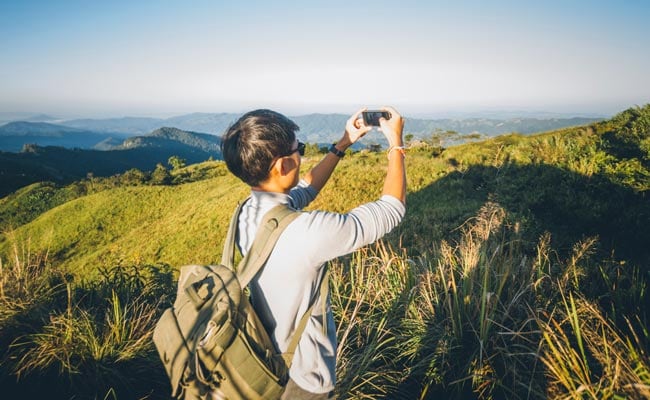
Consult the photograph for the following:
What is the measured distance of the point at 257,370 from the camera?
1.45m

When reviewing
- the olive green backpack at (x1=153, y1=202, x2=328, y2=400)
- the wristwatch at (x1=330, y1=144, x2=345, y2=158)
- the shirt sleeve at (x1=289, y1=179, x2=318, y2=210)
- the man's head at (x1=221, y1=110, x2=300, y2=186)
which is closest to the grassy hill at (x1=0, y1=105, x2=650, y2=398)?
the shirt sleeve at (x1=289, y1=179, x2=318, y2=210)

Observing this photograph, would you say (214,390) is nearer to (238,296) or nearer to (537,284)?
(238,296)

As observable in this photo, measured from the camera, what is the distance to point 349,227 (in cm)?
136

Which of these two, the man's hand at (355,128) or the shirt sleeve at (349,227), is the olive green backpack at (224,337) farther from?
the man's hand at (355,128)

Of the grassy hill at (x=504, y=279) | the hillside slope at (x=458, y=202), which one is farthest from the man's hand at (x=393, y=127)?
the hillside slope at (x=458, y=202)

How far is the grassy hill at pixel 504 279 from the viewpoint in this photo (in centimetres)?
252

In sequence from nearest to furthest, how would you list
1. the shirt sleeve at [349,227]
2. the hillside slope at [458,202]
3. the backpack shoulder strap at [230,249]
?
Answer: the shirt sleeve at [349,227], the backpack shoulder strap at [230,249], the hillside slope at [458,202]

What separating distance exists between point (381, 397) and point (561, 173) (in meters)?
6.72

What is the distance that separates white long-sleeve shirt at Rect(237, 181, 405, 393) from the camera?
135cm

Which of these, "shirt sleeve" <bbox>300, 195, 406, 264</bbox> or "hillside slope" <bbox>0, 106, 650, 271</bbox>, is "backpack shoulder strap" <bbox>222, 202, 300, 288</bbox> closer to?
"shirt sleeve" <bbox>300, 195, 406, 264</bbox>

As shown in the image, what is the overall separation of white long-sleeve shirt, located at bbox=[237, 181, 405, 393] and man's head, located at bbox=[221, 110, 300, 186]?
0.14 meters

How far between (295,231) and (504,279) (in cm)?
238

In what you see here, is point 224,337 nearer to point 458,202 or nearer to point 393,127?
point 393,127

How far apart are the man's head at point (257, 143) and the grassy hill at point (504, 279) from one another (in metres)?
1.82
